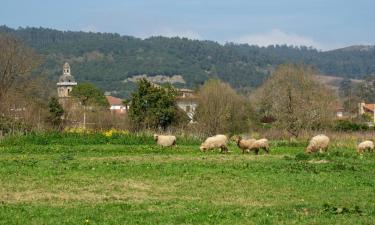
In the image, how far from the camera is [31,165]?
29.5 m

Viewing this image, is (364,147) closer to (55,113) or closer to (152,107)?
(152,107)

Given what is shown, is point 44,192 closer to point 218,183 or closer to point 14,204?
point 14,204

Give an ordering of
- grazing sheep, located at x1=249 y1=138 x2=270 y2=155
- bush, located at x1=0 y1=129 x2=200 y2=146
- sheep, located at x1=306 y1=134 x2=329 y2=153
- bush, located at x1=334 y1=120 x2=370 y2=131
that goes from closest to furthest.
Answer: grazing sheep, located at x1=249 y1=138 x2=270 y2=155
sheep, located at x1=306 y1=134 x2=329 y2=153
bush, located at x1=0 y1=129 x2=200 y2=146
bush, located at x1=334 y1=120 x2=370 y2=131

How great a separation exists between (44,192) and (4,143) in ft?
96.1

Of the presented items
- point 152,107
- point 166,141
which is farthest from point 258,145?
point 152,107

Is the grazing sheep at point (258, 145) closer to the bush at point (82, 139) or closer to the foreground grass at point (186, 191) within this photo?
the foreground grass at point (186, 191)

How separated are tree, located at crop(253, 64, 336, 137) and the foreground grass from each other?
39.9m

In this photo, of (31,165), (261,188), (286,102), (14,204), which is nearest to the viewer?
(14,204)

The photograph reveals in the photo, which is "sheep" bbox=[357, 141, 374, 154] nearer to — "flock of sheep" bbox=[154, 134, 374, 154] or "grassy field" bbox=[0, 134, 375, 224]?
"flock of sheep" bbox=[154, 134, 374, 154]

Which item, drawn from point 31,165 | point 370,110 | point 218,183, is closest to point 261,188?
point 218,183

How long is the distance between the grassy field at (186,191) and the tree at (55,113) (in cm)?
Result: 4374

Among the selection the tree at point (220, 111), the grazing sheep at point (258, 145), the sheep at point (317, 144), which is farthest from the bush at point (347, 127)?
the grazing sheep at point (258, 145)

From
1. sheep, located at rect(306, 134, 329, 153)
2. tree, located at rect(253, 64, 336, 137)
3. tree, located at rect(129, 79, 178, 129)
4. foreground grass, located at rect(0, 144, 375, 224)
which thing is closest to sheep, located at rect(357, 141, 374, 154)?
sheep, located at rect(306, 134, 329, 153)

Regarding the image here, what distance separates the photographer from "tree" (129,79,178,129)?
79.5 meters
